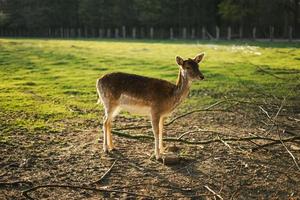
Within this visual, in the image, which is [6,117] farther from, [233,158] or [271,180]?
[271,180]

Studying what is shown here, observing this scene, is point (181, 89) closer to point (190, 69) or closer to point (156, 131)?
point (190, 69)

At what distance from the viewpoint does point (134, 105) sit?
27.2 ft

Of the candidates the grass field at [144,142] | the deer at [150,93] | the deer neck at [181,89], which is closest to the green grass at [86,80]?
the grass field at [144,142]

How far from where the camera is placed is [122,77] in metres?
8.47

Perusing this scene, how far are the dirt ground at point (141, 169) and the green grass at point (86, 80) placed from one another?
1.34 m

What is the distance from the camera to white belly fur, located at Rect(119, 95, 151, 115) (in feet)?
27.1

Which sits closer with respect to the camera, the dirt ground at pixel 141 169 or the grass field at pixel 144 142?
the dirt ground at pixel 141 169

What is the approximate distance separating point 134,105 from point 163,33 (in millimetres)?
48738

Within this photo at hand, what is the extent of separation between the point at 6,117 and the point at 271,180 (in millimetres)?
6830

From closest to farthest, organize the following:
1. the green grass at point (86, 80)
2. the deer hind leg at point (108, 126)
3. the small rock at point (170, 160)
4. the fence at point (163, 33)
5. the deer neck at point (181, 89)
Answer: the small rock at point (170, 160) < the deer neck at point (181, 89) < the deer hind leg at point (108, 126) < the green grass at point (86, 80) < the fence at point (163, 33)

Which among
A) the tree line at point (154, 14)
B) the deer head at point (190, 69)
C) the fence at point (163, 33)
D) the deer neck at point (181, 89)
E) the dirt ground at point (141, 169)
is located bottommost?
the dirt ground at point (141, 169)

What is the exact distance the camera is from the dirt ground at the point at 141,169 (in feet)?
21.7

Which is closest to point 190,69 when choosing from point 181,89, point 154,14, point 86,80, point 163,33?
point 181,89

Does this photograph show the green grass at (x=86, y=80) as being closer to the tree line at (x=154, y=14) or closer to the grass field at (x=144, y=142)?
the grass field at (x=144, y=142)
